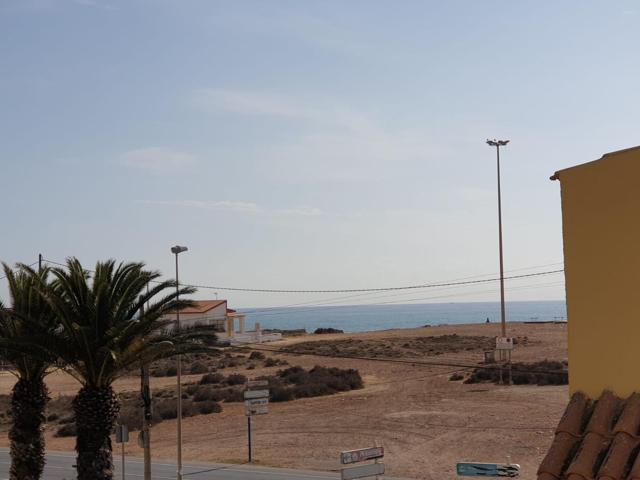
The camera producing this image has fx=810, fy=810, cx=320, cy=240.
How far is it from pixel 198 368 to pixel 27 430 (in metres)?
53.8

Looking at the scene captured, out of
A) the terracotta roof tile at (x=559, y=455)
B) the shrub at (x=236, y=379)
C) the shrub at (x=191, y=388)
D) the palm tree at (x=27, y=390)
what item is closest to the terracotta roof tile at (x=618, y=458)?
the terracotta roof tile at (x=559, y=455)

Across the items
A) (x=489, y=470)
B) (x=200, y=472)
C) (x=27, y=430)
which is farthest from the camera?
(x=200, y=472)

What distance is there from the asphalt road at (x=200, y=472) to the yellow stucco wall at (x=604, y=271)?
23635 mm

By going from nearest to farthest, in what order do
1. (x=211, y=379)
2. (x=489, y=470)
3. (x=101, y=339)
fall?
1. (x=489, y=470)
2. (x=101, y=339)
3. (x=211, y=379)

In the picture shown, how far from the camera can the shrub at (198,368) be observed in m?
75.1

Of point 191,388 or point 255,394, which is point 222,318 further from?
point 255,394

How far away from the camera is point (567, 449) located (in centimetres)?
751

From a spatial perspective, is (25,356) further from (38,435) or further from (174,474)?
(174,474)

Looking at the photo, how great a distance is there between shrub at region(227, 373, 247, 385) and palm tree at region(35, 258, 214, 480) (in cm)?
4176

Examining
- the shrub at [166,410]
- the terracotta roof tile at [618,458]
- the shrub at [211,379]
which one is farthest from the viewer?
the shrub at [211,379]

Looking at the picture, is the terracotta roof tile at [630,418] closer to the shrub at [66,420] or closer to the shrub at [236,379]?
the shrub at [66,420]

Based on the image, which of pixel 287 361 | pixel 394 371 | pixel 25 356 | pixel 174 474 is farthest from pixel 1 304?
pixel 287 361

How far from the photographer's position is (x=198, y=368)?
76.6 m

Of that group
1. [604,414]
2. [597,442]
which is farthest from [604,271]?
[597,442]
